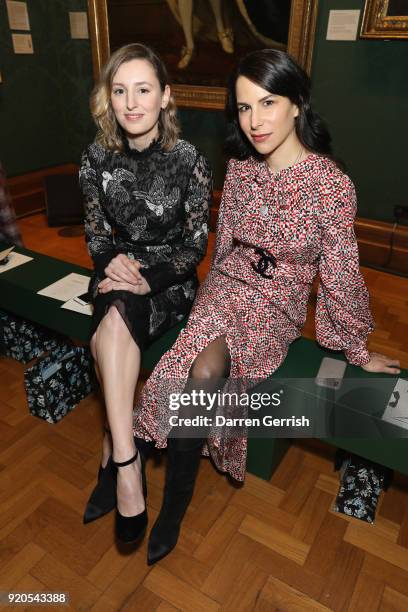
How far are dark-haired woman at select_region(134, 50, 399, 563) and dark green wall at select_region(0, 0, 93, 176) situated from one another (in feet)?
11.7

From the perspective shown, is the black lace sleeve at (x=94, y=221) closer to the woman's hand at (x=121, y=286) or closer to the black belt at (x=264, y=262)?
the woman's hand at (x=121, y=286)

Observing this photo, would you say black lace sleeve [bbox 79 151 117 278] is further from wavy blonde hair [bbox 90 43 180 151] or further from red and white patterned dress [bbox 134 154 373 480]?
red and white patterned dress [bbox 134 154 373 480]

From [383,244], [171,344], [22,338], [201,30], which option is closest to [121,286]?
[171,344]

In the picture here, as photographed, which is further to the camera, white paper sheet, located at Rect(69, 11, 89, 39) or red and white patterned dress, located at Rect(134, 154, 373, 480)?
white paper sheet, located at Rect(69, 11, 89, 39)

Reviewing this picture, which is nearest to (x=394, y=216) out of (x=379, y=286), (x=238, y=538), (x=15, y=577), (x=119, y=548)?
(x=379, y=286)

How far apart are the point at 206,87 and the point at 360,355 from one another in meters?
3.18

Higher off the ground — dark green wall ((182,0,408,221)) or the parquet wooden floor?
dark green wall ((182,0,408,221))

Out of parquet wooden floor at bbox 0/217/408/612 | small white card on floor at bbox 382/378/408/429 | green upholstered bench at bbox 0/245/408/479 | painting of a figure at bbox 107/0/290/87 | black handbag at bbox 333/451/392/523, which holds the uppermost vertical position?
painting of a figure at bbox 107/0/290/87

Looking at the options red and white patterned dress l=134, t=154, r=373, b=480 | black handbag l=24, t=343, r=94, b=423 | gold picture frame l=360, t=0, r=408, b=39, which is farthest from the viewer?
gold picture frame l=360, t=0, r=408, b=39

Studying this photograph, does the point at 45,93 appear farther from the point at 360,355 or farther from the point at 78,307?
the point at 360,355

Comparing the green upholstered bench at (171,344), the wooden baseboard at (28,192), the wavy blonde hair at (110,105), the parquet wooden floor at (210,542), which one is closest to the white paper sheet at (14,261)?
the green upholstered bench at (171,344)

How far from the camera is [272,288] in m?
1.75

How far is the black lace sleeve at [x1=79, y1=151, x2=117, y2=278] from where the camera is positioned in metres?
1.94

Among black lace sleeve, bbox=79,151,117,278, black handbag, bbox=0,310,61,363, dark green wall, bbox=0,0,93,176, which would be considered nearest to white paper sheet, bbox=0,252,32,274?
black handbag, bbox=0,310,61,363
